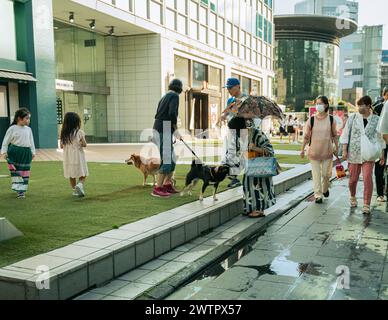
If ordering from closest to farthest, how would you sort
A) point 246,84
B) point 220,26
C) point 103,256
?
point 103,256 < point 220,26 < point 246,84

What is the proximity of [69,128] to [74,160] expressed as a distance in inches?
22.4

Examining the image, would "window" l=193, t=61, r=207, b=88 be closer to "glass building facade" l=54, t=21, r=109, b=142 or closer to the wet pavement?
"glass building facade" l=54, t=21, r=109, b=142

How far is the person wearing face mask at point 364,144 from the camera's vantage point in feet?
21.9

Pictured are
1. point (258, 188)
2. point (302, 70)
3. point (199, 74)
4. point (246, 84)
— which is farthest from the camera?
point (302, 70)

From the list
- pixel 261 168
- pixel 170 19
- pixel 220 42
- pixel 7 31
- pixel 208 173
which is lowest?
pixel 208 173

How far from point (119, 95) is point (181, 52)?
5014 mm

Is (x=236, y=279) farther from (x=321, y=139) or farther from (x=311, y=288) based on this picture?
(x=321, y=139)

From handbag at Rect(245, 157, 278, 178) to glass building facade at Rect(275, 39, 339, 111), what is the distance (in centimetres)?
7972

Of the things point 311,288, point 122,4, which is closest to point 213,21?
point 122,4

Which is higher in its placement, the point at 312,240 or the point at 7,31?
the point at 7,31

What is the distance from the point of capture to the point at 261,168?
633 centimetres

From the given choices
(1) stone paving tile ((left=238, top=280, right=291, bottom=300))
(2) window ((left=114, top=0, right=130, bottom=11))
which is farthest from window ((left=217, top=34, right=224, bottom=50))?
(1) stone paving tile ((left=238, top=280, right=291, bottom=300))

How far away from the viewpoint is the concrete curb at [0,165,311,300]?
129 inches
